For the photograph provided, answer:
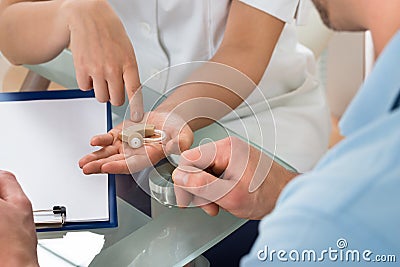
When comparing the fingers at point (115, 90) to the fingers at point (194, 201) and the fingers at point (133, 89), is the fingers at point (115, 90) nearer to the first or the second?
the fingers at point (133, 89)

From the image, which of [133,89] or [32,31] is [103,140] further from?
[32,31]

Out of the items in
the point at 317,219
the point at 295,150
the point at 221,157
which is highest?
the point at 317,219

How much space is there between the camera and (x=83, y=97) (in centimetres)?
72

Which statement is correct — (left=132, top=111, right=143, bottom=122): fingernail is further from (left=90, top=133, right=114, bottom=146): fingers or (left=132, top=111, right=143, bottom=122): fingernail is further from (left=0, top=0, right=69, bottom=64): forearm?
(left=0, top=0, right=69, bottom=64): forearm

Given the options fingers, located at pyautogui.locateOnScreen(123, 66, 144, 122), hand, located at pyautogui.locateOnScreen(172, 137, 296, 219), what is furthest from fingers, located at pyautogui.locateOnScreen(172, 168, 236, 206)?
fingers, located at pyautogui.locateOnScreen(123, 66, 144, 122)

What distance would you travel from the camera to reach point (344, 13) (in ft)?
1.49

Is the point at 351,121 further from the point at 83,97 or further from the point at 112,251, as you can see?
the point at 83,97

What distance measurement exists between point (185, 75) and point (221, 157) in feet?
0.80

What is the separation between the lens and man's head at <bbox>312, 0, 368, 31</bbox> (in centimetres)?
43

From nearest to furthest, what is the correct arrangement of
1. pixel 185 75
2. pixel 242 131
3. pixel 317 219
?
1. pixel 317 219
2. pixel 242 131
3. pixel 185 75

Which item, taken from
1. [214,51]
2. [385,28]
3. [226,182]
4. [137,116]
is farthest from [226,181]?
[214,51]

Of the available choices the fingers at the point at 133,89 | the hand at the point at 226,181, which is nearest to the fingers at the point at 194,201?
the hand at the point at 226,181

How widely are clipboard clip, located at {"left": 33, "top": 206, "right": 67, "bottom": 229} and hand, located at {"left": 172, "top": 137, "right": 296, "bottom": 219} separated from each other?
0.09 meters

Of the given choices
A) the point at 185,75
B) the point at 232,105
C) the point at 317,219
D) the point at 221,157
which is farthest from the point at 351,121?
the point at 185,75
